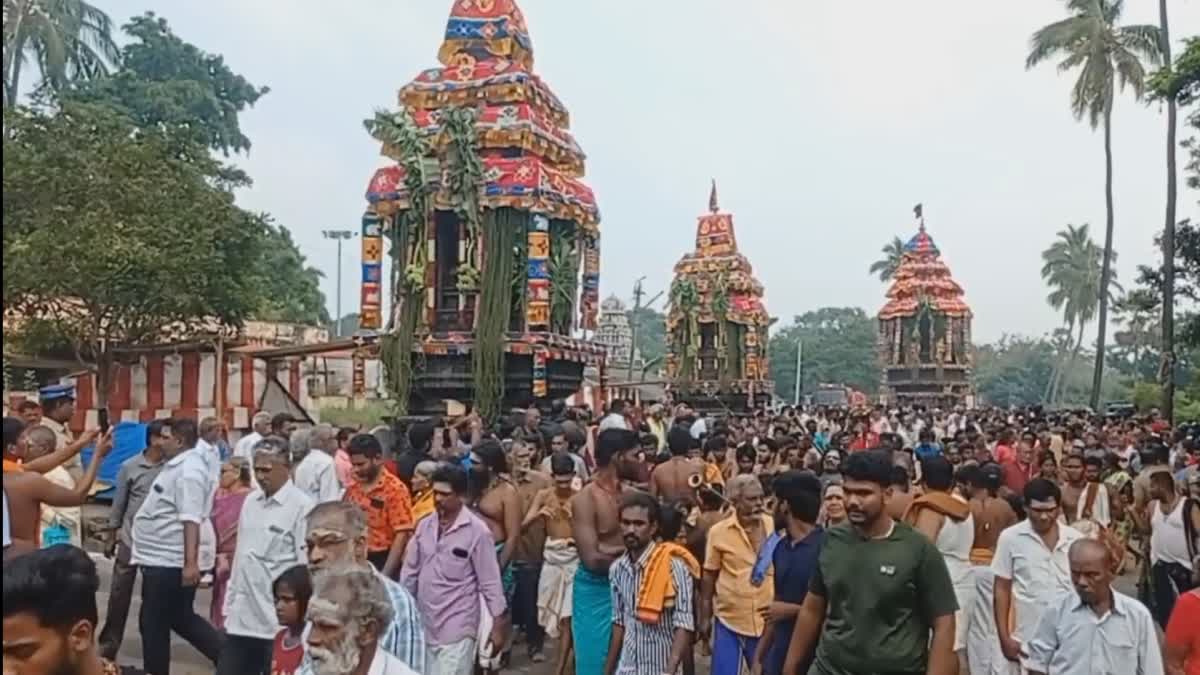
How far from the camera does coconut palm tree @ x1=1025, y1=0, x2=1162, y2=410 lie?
97.0ft

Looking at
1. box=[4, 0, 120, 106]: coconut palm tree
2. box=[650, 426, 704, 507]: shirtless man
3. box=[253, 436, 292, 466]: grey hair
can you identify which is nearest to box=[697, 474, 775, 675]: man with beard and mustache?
box=[650, 426, 704, 507]: shirtless man

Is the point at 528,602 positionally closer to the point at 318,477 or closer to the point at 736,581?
the point at 318,477

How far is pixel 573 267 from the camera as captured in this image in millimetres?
18375

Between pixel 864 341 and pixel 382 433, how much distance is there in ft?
224

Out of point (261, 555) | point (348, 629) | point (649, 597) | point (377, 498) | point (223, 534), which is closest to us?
point (348, 629)

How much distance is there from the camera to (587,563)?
5.77 meters

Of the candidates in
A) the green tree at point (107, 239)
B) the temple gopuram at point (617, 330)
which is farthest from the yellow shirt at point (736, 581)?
the temple gopuram at point (617, 330)

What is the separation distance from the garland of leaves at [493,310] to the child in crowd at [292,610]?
42.2ft

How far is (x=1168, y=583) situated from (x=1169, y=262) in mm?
12056

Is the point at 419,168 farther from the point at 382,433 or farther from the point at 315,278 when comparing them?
the point at 315,278

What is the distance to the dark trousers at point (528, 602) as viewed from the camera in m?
8.02

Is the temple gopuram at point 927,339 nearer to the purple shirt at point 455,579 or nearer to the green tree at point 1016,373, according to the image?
the green tree at point 1016,373

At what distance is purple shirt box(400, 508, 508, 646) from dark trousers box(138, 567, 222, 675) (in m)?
1.80

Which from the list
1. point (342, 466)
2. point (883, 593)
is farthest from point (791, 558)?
point (342, 466)
